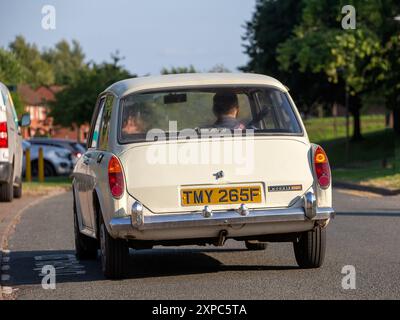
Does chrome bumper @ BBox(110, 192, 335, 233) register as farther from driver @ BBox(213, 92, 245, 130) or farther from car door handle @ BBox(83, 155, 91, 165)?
car door handle @ BBox(83, 155, 91, 165)

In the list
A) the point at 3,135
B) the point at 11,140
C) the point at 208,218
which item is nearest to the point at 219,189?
the point at 208,218

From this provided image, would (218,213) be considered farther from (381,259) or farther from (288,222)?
(381,259)

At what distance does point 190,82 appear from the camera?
920cm

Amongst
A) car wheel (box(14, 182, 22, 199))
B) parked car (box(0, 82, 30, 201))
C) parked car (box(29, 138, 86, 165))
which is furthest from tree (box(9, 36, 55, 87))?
parked car (box(0, 82, 30, 201))

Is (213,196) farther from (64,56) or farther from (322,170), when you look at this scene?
(64,56)

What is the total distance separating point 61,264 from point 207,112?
2.11m

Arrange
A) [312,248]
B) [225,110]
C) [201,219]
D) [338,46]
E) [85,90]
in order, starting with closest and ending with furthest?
1. [201,219]
2. [312,248]
3. [225,110]
4. [338,46]
5. [85,90]

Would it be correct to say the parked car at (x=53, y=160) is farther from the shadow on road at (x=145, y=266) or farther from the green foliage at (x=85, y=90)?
the shadow on road at (x=145, y=266)

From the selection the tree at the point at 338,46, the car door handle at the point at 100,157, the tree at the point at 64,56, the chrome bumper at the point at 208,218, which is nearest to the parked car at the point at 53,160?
the tree at the point at 338,46

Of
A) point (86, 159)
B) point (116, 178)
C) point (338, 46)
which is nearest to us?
point (116, 178)

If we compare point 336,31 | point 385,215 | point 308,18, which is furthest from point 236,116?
point 308,18

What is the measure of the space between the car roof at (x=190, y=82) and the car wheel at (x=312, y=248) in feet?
4.31

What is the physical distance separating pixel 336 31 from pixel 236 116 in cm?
2997
